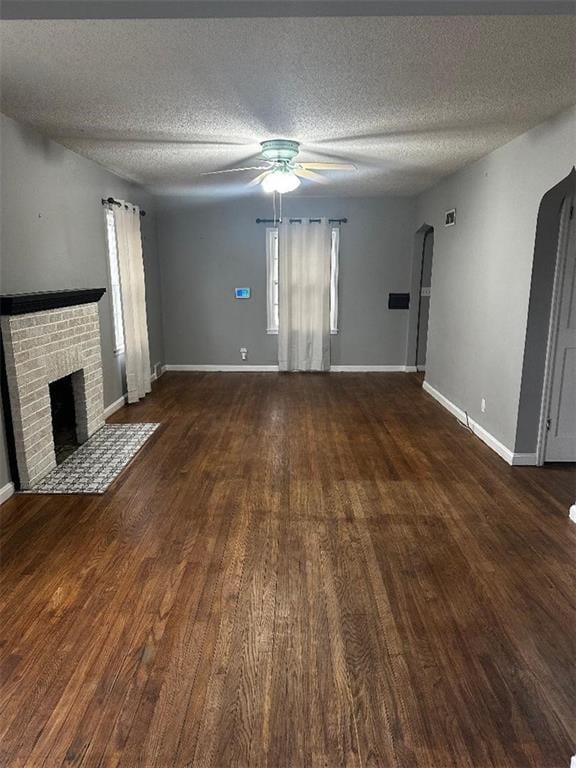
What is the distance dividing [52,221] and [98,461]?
78.1 inches

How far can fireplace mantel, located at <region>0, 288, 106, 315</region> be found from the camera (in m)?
3.17

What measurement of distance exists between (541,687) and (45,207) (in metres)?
4.32

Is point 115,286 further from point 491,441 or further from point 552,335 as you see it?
point 552,335

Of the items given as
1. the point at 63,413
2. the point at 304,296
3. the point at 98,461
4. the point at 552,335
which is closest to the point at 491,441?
the point at 552,335

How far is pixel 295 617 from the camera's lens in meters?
2.24

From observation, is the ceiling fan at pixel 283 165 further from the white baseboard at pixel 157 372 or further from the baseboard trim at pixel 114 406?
the white baseboard at pixel 157 372

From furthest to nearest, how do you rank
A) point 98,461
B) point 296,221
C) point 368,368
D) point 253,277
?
point 368,368, point 253,277, point 296,221, point 98,461

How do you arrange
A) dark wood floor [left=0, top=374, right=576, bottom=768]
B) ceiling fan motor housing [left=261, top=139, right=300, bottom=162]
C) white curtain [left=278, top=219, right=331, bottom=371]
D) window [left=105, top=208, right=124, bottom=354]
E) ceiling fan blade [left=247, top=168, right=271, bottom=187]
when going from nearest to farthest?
dark wood floor [left=0, top=374, right=576, bottom=768], ceiling fan motor housing [left=261, top=139, right=300, bottom=162], ceiling fan blade [left=247, top=168, right=271, bottom=187], window [left=105, top=208, right=124, bottom=354], white curtain [left=278, top=219, right=331, bottom=371]

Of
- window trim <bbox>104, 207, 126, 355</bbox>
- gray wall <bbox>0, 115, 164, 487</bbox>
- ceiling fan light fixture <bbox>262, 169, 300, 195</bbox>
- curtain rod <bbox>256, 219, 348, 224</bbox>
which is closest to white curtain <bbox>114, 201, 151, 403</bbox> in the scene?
window trim <bbox>104, 207, 126, 355</bbox>

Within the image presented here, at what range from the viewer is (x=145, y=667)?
195cm

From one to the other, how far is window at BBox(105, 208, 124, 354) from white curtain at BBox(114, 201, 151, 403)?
0.08m

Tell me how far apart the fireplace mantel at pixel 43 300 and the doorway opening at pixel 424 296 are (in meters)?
4.62

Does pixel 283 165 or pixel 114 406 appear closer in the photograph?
pixel 283 165

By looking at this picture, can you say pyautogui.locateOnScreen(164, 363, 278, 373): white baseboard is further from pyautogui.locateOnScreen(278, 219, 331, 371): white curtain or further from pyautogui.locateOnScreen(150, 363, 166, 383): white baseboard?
pyautogui.locateOnScreen(278, 219, 331, 371): white curtain
